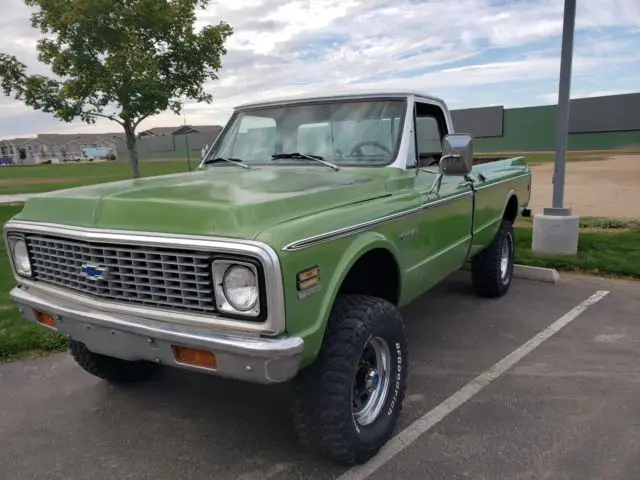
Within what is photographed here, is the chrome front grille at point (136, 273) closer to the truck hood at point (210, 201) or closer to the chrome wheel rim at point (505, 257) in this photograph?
the truck hood at point (210, 201)

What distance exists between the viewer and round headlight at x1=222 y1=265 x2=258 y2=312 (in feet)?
7.48

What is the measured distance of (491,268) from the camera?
5520 mm

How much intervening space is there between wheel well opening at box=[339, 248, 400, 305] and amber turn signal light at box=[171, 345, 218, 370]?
96 cm

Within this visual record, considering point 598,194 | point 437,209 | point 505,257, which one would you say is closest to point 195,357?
point 437,209

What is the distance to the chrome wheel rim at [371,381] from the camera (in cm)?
294

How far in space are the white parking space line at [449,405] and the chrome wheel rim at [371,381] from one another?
209 mm

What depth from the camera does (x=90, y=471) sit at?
2.88 metres

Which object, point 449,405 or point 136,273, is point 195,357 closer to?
point 136,273

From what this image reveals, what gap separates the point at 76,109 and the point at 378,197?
→ 865cm

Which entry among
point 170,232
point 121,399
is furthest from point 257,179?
point 121,399

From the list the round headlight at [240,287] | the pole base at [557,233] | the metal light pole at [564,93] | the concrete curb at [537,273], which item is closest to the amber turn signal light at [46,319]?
the round headlight at [240,287]

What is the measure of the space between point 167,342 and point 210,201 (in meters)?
0.66

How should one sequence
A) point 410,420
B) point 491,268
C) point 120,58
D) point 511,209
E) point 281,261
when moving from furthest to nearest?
point 120,58 < point 511,209 < point 491,268 < point 410,420 < point 281,261

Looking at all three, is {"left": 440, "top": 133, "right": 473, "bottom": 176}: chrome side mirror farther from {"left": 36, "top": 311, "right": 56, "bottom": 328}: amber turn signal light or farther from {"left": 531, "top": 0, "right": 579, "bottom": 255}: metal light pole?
{"left": 531, "top": 0, "right": 579, "bottom": 255}: metal light pole
